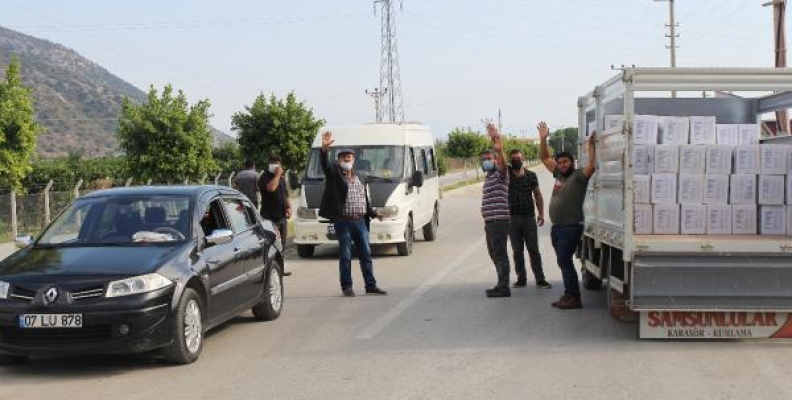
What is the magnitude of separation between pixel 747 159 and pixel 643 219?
43.8 inches

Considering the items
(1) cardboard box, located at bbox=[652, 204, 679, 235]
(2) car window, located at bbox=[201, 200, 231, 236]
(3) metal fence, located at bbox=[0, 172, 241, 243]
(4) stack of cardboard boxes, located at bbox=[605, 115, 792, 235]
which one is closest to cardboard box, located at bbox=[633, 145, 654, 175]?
(4) stack of cardboard boxes, located at bbox=[605, 115, 792, 235]

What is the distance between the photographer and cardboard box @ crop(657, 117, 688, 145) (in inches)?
351

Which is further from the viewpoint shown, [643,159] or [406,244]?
[406,244]

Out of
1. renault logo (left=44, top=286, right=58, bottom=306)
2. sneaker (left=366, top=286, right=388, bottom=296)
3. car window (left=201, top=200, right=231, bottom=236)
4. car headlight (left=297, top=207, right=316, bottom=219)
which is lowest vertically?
sneaker (left=366, top=286, right=388, bottom=296)

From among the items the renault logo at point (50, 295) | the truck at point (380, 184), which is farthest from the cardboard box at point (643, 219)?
the truck at point (380, 184)

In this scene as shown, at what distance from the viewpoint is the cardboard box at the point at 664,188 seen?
8.76 m

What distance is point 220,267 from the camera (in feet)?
27.2

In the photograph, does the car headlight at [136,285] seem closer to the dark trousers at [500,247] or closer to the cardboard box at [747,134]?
the dark trousers at [500,247]

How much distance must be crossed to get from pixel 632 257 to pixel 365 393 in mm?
2826

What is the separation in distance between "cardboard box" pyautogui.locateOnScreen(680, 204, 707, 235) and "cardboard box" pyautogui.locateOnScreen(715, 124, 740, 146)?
0.77 meters

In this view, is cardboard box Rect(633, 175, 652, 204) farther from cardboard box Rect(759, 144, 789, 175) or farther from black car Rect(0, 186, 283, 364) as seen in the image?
black car Rect(0, 186, 283, 364)

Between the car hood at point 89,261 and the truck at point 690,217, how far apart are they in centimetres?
398

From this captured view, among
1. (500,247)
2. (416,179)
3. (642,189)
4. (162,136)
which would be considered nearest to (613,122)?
(642,189)

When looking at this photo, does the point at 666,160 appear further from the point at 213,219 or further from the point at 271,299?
the point at 213,219
